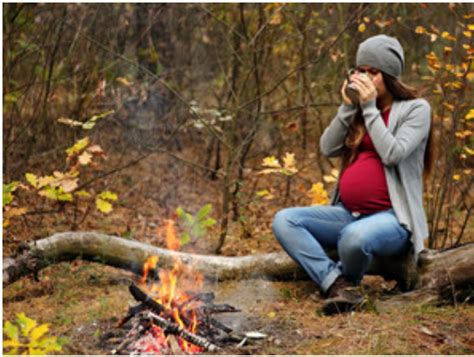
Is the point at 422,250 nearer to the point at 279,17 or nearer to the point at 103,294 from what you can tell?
the point at 103,294

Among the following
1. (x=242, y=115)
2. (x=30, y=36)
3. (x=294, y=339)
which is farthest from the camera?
(x=242, y=115)

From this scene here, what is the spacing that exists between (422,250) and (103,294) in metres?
2.03

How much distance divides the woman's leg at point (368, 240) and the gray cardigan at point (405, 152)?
67mm

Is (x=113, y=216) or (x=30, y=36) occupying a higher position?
(x=30, y=36)

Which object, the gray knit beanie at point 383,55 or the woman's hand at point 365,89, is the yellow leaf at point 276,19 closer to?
the gray knit beanie at point 383,55

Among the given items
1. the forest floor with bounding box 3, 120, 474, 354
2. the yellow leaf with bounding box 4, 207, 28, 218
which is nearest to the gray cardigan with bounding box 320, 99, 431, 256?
the forest floor with bounding box 3, 120, 474, 354

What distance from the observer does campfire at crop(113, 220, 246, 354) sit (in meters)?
3.82

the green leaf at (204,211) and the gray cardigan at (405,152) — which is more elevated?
the gray cardigan at (405,152)

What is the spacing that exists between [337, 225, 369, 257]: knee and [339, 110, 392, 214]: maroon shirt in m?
0.22

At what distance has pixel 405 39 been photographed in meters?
8.64

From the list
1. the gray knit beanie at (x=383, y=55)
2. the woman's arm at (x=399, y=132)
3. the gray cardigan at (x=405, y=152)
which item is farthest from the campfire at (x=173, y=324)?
the gray knit beanie at (x=383, y=55)

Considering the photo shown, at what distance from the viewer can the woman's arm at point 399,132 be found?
14.4 feet

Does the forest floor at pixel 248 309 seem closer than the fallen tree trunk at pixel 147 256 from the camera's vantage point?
Yes

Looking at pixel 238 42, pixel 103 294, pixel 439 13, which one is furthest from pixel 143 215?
pixel 439 13
